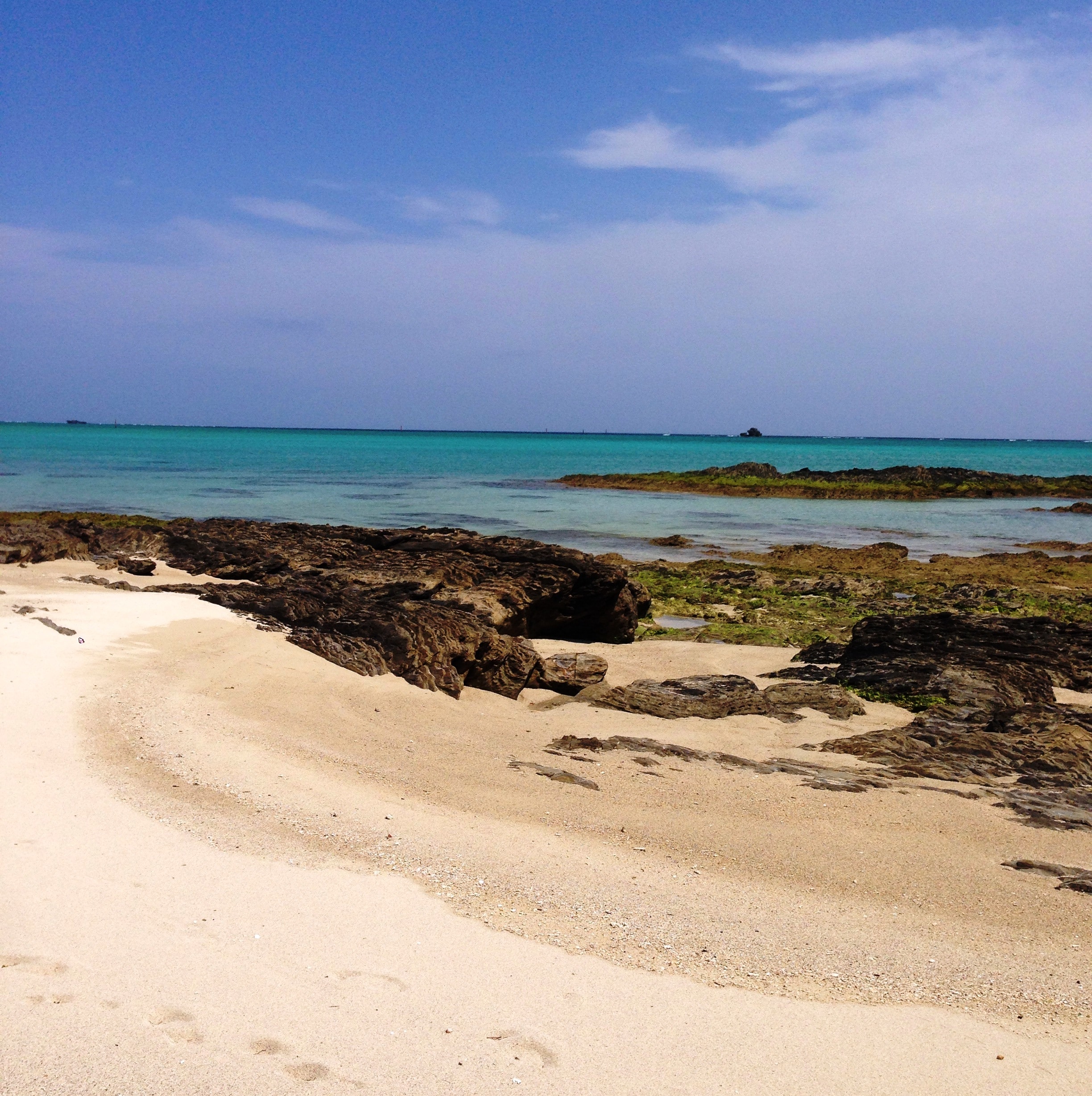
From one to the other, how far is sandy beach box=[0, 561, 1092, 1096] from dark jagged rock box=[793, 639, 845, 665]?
4.57 metres

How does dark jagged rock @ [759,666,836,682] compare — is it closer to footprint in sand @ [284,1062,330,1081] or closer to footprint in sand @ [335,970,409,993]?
footprint in sand @ [335,970,409,993]

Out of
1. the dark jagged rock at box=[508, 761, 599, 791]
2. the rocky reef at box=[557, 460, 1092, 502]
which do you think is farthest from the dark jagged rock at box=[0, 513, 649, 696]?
the rocky reef at box=[557, 460, 1092, 502]

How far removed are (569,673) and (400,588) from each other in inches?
119

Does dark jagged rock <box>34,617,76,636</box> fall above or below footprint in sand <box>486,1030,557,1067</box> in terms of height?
above

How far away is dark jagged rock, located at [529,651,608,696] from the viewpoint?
10047mm

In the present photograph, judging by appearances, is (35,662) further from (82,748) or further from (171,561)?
(171,561)

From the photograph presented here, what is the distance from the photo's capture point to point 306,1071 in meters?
3.15

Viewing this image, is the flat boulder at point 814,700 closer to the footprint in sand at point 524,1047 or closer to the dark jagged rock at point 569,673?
the dark jagged rock at point 569,673

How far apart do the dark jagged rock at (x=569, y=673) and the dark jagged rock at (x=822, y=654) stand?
3209 millimetres

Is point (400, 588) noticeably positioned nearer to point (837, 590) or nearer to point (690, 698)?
point (690, 698)

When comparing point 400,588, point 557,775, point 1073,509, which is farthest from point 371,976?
point 1073,509

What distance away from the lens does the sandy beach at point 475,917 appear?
130 inches

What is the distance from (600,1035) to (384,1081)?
829 millimetres

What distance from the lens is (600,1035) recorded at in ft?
11.4
